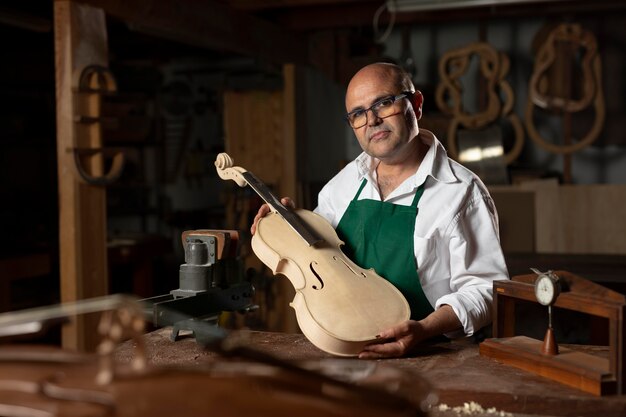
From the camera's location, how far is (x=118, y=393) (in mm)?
1082

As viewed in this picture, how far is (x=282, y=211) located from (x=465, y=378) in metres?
0.98

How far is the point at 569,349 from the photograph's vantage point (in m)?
2.43

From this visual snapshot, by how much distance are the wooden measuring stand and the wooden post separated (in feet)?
9.24

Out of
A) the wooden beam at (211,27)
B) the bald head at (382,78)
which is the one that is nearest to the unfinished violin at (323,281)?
the bald head at (382,78)

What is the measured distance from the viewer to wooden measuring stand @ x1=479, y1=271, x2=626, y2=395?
2076 millimetres

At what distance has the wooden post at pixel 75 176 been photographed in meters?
4.54

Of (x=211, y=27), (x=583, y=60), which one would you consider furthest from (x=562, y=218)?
(x=211, y=27)

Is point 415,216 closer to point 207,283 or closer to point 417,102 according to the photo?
point 417,102

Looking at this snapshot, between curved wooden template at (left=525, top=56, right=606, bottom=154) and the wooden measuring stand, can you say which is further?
curved wooden template at (left=525, top=56, right=606, bottom=154)

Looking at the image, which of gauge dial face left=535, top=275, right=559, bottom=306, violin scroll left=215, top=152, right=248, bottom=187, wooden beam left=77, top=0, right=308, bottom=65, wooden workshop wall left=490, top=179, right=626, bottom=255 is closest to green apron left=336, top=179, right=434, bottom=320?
violin scroll left=215, top=152, right=248, bottom=187

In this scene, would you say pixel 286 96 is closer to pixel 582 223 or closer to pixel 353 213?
pixel 582 223

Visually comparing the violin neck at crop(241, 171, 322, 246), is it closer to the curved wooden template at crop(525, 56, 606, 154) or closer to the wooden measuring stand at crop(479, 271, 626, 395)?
the wooden measuring stand at crop(479, 271, 626, 395)

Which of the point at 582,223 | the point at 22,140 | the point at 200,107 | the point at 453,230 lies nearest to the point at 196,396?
the point at 453,230

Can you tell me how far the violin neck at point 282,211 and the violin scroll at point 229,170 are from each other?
0.02 metres
